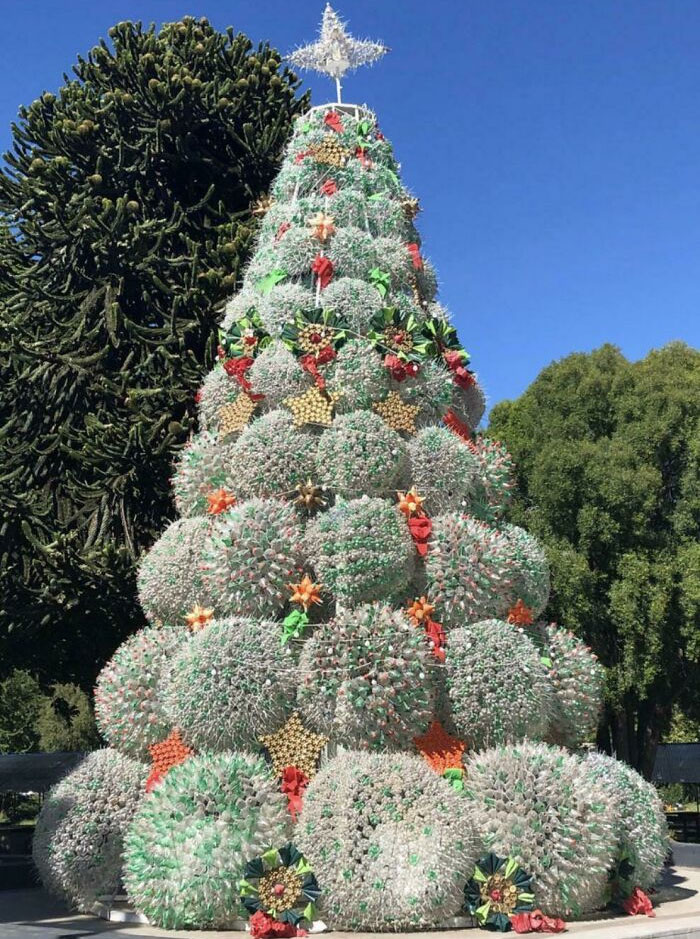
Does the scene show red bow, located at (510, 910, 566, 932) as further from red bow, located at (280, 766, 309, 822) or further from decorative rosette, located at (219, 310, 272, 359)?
decorative rosette, located at (219, 310, 272, 359)

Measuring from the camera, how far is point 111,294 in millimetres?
16219

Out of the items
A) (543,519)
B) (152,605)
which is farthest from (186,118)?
(543,519)

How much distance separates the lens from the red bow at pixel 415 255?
518 inches

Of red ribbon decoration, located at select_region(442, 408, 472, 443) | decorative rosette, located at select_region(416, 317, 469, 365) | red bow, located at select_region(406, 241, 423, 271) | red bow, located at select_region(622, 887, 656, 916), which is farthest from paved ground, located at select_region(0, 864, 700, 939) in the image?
red bow, located at select_region(406, 241, 423, 271)

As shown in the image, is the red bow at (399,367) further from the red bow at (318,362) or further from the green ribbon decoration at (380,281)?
the green ribbon decoration at (380,281)

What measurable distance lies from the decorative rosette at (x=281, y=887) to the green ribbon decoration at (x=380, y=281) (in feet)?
23.2

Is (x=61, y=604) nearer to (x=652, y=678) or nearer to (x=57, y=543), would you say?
(x=57, y=543)

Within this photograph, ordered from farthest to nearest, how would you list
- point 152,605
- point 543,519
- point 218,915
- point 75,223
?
1. point 543,519
2. point 75,223
3. point 152,605
4. point 218,915

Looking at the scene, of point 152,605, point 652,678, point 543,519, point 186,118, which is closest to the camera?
point 152,605

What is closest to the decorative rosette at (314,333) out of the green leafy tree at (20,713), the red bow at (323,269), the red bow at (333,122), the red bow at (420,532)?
the red bow at (323,269)

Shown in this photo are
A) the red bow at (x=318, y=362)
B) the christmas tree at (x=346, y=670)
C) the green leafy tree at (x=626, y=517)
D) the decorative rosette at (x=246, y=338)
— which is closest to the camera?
the christmas tree at (x=346, y=670)

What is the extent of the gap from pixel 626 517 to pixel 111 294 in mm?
11658

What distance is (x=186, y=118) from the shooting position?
17.0 meters

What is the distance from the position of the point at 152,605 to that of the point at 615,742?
14.4m
